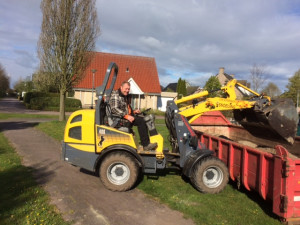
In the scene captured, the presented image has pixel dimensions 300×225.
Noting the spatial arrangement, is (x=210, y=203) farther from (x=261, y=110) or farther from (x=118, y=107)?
(x=118, y=107)

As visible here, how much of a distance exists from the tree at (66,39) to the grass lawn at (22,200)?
10163 millimetres

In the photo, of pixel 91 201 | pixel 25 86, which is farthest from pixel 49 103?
pixel 25 86

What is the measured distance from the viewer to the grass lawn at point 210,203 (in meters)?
4.32

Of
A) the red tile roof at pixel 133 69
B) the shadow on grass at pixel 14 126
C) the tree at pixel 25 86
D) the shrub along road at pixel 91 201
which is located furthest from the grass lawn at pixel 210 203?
the tree at pixel 25 86

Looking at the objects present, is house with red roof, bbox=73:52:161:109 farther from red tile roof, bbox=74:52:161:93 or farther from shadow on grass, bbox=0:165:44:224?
shadow on grass, bbox=0:165:44:224

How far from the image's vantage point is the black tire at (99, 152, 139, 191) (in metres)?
5.27

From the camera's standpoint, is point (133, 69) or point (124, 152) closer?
point (124, 152)

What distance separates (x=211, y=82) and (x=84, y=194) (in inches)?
1119

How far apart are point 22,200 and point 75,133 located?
5.17 ft

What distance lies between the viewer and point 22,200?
4586 millimetres

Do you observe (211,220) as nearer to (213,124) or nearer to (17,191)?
(17,191)

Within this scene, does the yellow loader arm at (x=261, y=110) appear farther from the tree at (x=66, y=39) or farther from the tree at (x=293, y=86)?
the tree at (x=293, y=86)

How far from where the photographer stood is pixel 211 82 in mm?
31703

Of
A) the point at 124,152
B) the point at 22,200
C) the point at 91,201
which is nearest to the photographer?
the point at 22,200
